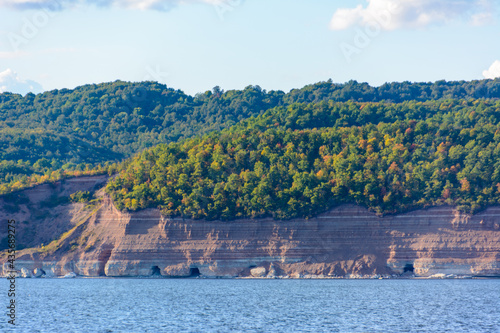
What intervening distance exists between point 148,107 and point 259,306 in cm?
10815

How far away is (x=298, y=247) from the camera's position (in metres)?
75.9

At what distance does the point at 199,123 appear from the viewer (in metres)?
142

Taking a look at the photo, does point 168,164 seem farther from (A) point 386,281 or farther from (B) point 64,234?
(A) point 386,281

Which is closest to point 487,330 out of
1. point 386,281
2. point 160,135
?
point 386,281

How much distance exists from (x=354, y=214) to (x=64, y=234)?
1401 inches

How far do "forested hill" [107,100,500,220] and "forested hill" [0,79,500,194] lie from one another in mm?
37809

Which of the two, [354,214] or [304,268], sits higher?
[354,214]

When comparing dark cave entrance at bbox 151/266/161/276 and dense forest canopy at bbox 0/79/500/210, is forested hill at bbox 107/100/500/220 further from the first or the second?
dense forest canopy at bbox 0/79/500/210

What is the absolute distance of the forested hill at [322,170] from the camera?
253 feet

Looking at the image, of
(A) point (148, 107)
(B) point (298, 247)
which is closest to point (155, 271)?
(B) point (298, 247)

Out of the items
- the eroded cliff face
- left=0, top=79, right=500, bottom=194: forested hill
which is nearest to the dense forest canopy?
left=0, top=79, right=500, bottom=194: forested hill

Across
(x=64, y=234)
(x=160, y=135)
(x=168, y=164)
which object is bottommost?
(x=64, y=234)

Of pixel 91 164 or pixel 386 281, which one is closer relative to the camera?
pixel 386 281

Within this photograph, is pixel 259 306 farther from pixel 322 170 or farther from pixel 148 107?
pixel 148 107
